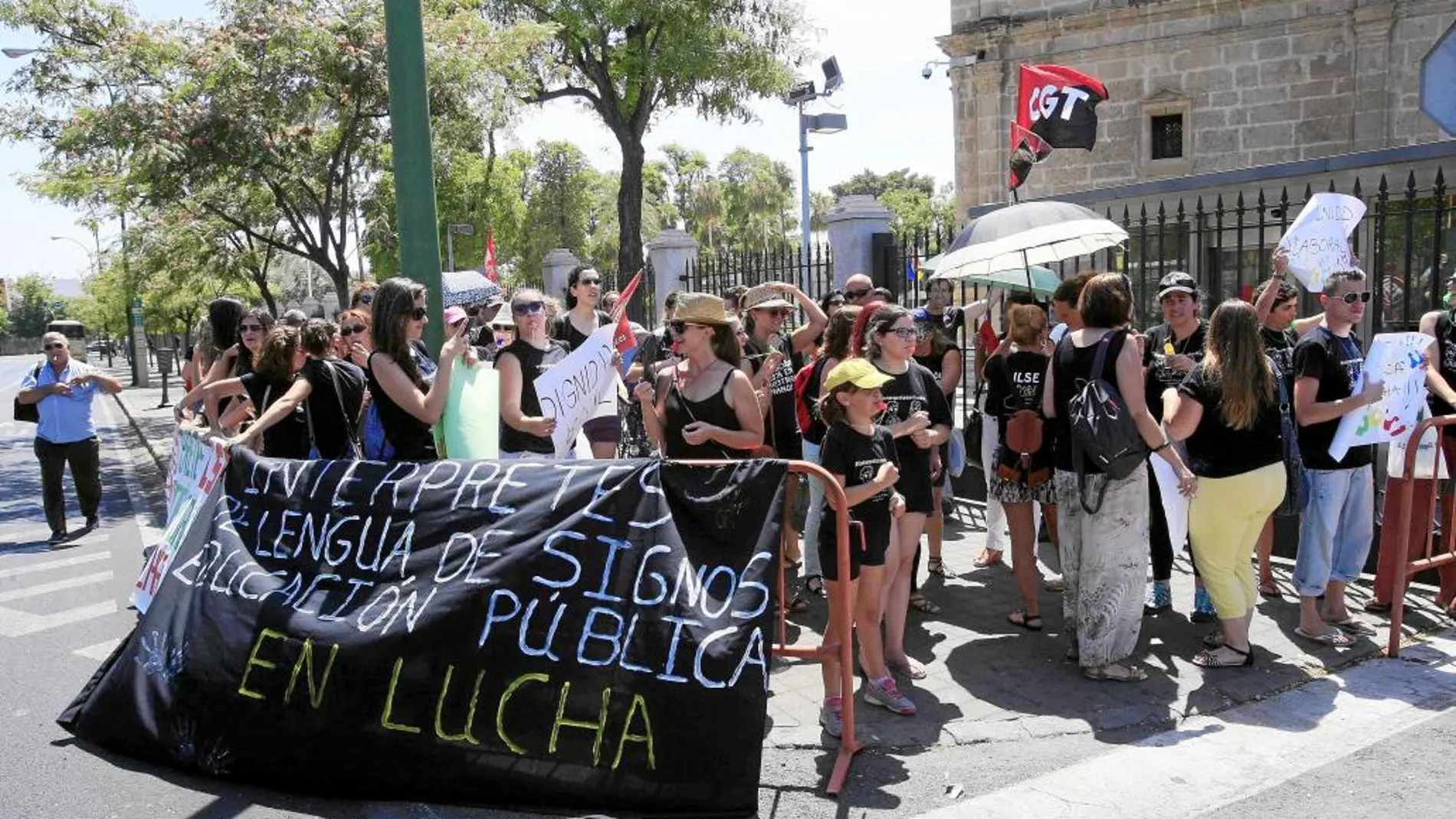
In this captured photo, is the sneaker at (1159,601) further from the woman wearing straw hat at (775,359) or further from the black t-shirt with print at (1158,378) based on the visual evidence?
the woman wearing straw hat at (775,359)

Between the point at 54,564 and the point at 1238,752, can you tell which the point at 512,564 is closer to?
the point at 1238,752

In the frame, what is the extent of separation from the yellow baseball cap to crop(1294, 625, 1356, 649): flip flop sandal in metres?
2.94

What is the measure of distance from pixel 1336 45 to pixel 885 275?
15.4m

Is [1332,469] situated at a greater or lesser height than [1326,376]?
lesser

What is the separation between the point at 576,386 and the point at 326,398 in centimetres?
148

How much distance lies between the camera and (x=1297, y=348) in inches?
222

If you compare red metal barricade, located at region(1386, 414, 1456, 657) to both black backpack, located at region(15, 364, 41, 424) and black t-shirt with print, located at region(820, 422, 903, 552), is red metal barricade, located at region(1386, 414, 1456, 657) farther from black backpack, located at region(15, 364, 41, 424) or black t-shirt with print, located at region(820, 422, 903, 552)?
black backpack, located at region(15, 364, 41, 424)

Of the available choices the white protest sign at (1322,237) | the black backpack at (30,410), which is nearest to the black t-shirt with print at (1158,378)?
the white protest sign at (1322,237)

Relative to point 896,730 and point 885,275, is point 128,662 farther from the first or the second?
point 885,275

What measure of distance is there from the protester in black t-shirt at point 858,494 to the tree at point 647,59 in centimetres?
1796

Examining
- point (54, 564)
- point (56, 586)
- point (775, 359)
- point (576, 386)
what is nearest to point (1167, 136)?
point (775, 359)

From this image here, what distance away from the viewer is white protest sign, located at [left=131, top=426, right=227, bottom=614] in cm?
527

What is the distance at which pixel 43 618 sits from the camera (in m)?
7.06

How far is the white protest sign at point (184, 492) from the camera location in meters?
5.27
